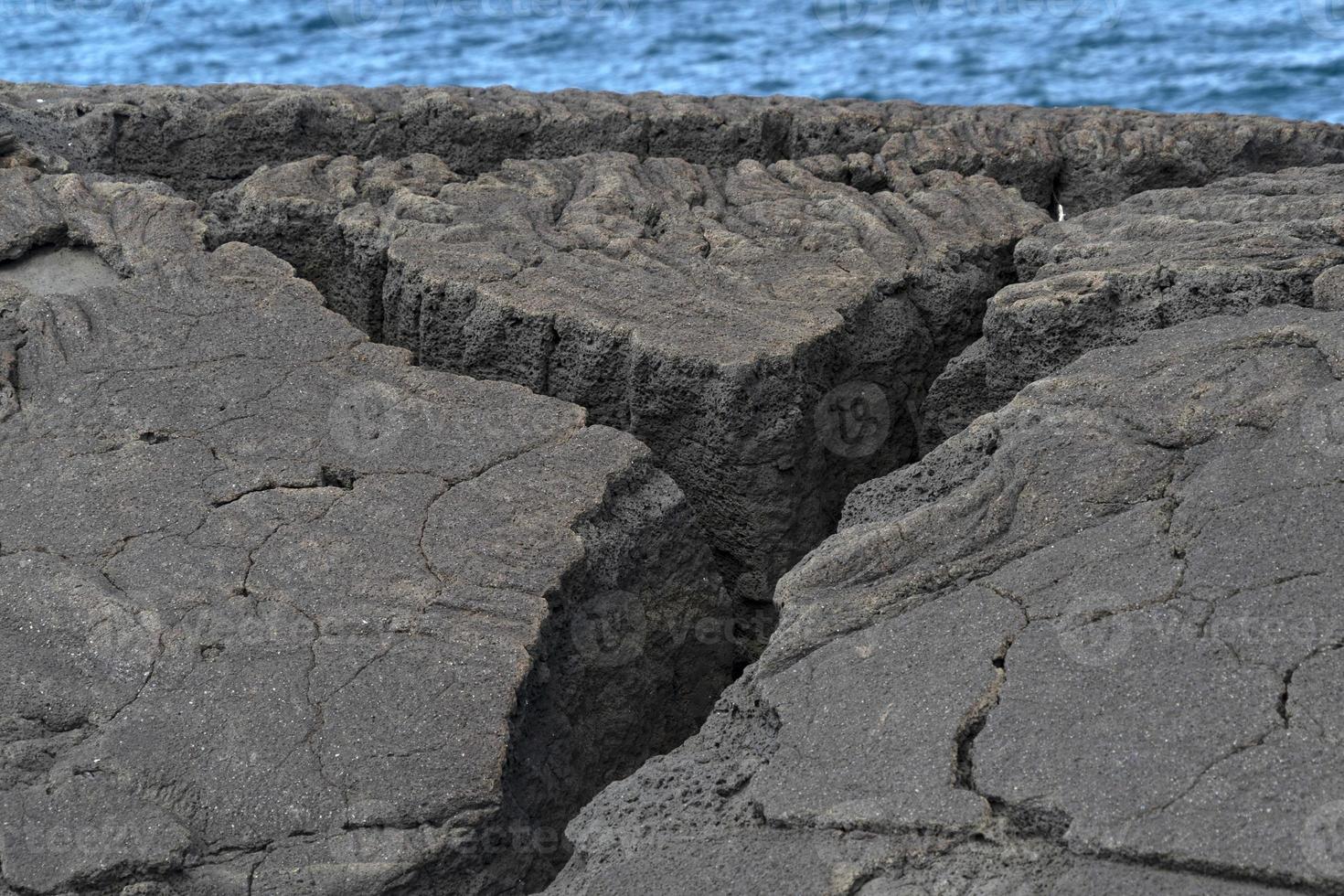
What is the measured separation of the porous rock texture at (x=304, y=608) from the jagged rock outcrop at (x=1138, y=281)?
0.79 metres

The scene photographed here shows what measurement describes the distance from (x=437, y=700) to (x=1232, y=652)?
116 centimetres

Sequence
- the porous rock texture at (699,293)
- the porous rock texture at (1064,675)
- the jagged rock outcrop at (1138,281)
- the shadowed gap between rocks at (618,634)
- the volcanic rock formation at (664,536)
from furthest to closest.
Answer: the porous rock texture at (699,293) < the jagged rock outcrop at (1138,281) < the shadowed gap between rocks at (618,634) < the volcanic rock formation at (664,536) < the porous rock texture at (1064,675)

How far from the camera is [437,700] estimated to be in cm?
214

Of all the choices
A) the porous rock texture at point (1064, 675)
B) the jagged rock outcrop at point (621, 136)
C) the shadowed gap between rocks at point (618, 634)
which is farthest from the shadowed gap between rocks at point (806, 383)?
the jagged rock outcrop at point (621, 136)

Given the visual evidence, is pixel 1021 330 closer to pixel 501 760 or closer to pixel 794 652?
pixel 794 652

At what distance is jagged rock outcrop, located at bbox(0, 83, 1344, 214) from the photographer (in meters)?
4.18

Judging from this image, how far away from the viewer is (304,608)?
231 cm

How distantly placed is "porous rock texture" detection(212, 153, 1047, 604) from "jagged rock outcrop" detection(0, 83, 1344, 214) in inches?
16.2

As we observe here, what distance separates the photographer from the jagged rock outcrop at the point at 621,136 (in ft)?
13.7

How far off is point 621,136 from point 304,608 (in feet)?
8.06

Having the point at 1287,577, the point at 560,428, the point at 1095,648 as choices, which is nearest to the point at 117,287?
the point at 560,428

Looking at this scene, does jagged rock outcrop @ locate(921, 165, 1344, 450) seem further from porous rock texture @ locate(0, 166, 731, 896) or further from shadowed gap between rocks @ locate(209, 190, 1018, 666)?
porous rock texture @ locate(0, 166, 731, 896)

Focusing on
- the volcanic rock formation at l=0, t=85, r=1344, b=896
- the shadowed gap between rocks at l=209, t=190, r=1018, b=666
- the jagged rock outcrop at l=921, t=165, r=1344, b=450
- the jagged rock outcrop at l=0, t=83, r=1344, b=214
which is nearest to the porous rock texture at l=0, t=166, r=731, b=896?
the volcanic rock formation at l=0, t=85, r=1344, b=896

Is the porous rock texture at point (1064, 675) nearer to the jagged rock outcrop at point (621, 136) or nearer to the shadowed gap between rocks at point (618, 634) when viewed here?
the shadowed gap between rocks at point (618, 634)
